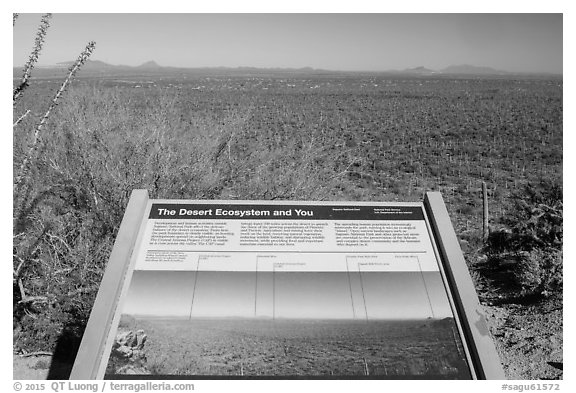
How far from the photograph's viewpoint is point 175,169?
6.63 metres

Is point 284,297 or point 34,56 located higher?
point 34,56

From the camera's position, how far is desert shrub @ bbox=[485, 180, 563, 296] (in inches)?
229

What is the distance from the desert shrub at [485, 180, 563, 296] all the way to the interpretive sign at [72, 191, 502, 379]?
2980 millimetres

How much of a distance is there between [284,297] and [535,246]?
5023 millimetres

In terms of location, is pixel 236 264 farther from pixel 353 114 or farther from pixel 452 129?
pixel 353 114

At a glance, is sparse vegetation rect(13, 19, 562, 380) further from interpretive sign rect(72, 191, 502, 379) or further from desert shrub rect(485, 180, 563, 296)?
interpretive sign rect(72, 191, 502, 379)

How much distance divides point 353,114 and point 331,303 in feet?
86.6

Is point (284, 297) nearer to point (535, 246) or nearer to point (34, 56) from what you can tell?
point (34, 56)

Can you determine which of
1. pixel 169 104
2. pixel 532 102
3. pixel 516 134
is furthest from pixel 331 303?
pixel 532 102

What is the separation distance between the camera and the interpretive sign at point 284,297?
8.70ft

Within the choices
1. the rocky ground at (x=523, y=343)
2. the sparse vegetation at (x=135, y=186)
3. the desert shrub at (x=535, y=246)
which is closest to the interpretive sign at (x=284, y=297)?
the rocky ground at (x=523, y=343)

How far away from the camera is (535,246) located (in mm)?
6973

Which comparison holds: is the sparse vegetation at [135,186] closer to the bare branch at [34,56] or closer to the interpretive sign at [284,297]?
the bare branch at [34,56]

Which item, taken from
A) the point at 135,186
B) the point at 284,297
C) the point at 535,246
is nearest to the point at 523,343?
the point at 535,246
